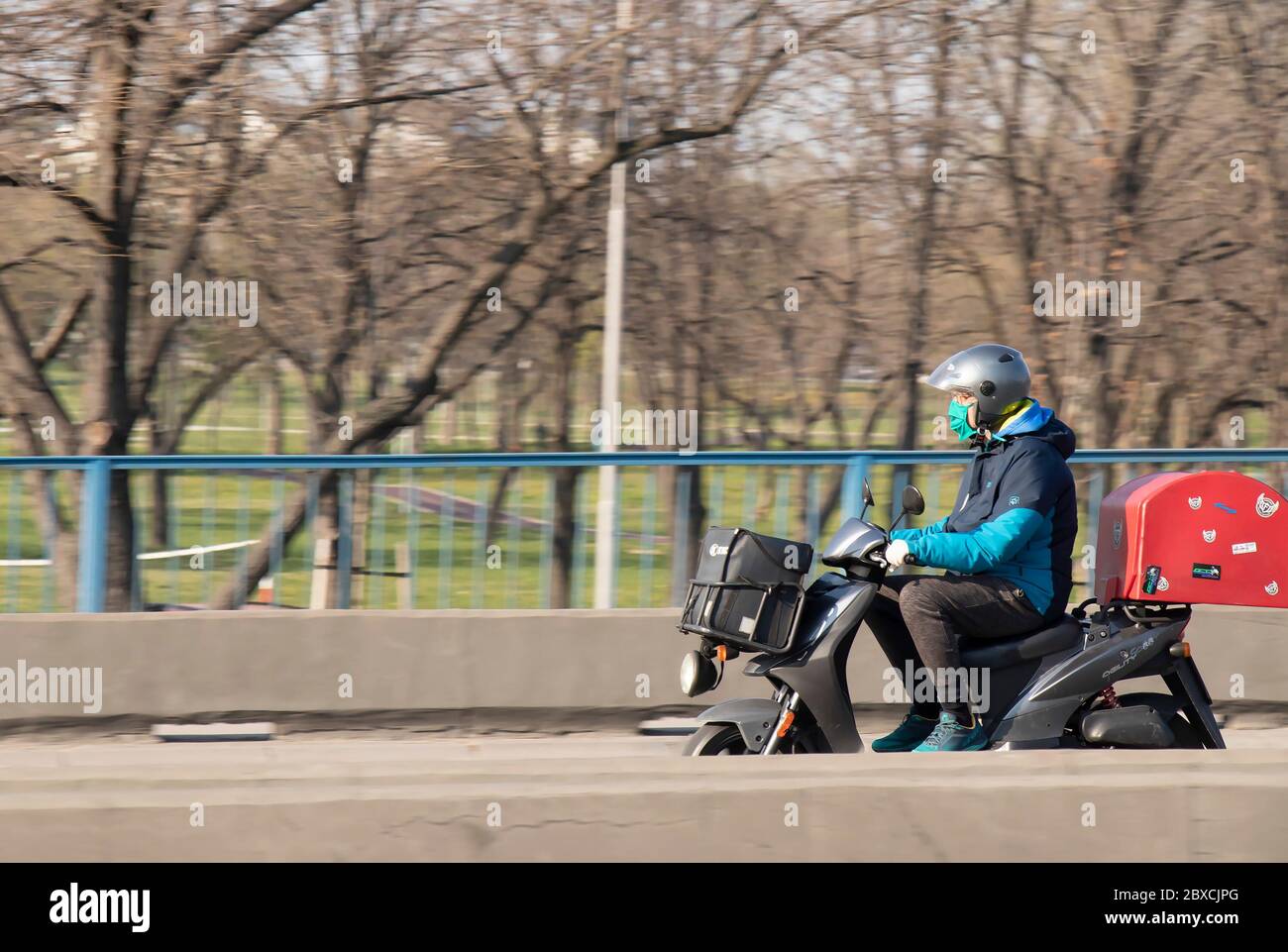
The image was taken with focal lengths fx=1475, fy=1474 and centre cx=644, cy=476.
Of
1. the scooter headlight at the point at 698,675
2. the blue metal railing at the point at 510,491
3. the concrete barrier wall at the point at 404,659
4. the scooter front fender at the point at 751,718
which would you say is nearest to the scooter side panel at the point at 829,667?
the scooter front fender at the point at 751,718

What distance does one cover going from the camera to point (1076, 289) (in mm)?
11500

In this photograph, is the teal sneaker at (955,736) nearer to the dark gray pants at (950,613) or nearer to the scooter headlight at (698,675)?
the dark gray pants at (950,613)

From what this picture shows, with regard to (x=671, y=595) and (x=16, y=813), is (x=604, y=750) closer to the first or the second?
(x=671, y=595)

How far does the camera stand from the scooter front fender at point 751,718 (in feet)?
16.0

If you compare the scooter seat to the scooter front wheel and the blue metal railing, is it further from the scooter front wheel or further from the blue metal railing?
the blue metal railing

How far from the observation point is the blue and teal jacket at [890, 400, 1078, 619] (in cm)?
495

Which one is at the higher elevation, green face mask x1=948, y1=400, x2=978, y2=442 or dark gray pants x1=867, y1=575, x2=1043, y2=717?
green face mask x1=948, y1=400, x2=978, y2=442

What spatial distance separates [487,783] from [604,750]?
3528 mm

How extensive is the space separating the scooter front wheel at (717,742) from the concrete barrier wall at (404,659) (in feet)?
7.62

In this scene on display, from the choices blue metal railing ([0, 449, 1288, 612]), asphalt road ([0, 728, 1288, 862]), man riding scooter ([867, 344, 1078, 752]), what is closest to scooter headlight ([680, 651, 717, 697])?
man riding scooter ([867, 344, 1078, 752])

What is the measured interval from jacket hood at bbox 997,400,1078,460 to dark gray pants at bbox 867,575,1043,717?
50 centimetres

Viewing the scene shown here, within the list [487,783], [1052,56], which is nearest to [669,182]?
[1052,56]

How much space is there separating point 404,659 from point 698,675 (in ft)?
9.41

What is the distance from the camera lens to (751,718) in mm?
4926
